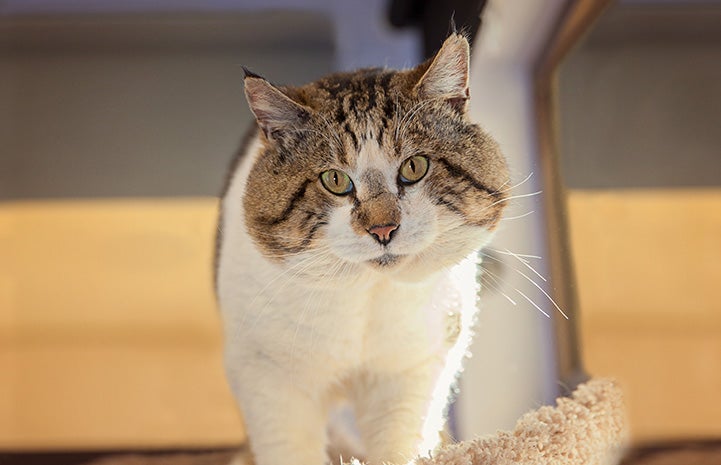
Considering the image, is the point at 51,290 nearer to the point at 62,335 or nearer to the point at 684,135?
the point at 62,335

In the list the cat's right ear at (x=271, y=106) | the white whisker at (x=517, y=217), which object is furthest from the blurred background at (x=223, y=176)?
the cat's right ear at (x=271, y=106)

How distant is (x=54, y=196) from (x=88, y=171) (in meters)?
0.14

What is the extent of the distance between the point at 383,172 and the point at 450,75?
16 centimetres

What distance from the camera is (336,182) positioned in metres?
0.93

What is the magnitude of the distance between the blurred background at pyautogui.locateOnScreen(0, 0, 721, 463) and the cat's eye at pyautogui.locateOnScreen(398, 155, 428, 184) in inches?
4.9

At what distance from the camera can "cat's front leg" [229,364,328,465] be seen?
1.02m

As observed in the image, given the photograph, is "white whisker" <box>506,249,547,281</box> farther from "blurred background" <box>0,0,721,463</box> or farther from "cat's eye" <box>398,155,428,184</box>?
"cat's eye" <box>398,155,428,184</box>

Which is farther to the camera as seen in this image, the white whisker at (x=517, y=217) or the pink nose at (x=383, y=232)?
the white whisker at (x=517, y=217)

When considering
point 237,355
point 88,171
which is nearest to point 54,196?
point 88,171

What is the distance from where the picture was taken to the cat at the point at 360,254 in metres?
0.90

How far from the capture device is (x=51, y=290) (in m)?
1.75

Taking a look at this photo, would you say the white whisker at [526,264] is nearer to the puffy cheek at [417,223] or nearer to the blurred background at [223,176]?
the blurred background at [223,176]

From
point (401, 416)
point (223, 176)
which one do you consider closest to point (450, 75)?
point (401, 416)

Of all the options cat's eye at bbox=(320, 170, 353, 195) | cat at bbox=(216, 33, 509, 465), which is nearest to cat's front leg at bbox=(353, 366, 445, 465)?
cat at bbox=(216, 33, 509, 465)
